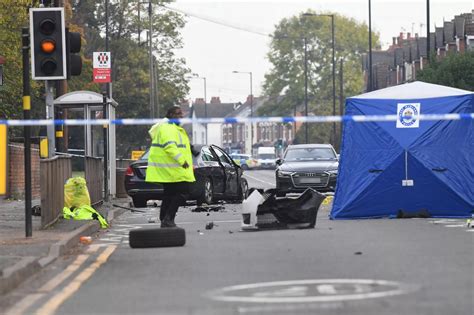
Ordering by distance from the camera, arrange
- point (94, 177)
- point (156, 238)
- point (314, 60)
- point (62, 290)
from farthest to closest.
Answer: point (314, 60) → point (94, 177) → point (156, 238) → point (62, 290)

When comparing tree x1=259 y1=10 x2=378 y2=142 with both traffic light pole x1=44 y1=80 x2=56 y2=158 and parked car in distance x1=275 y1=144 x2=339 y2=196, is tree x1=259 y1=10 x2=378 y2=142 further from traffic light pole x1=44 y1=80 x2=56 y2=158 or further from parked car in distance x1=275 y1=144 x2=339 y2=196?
traffic light pole x1=44 y1=80 x2=56 y2=158

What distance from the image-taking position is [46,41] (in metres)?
17.1

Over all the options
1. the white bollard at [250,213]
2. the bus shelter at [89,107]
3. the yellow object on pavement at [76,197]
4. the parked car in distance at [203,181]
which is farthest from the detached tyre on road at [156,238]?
the bus shelter at [89,107]

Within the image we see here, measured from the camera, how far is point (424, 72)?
190 ft

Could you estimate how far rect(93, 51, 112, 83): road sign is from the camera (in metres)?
33.2

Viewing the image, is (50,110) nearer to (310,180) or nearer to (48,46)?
(48,46)

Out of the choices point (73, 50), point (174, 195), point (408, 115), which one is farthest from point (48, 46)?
point (408, 115)

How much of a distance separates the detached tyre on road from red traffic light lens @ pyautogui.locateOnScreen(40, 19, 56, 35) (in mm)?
3712

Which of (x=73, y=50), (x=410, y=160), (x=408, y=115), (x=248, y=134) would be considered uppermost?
(x=73, y=50)

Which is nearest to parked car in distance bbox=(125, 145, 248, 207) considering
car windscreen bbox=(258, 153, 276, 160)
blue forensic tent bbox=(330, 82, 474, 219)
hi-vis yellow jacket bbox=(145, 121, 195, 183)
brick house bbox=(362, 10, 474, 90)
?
blue forensic tent bbox=(330, 82, 474, 219)

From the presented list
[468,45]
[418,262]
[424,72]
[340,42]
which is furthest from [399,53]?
[418,262]

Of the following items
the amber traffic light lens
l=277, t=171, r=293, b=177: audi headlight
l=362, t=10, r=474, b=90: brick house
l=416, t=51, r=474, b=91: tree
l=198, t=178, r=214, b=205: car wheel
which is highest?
l=362, t=10, r=474, b=90: brick house

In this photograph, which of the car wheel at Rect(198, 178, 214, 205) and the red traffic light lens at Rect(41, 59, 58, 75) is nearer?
the red traffic light lens at Rect(41, 59, 58, 75)

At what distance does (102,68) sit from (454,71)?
2905 centimetres
